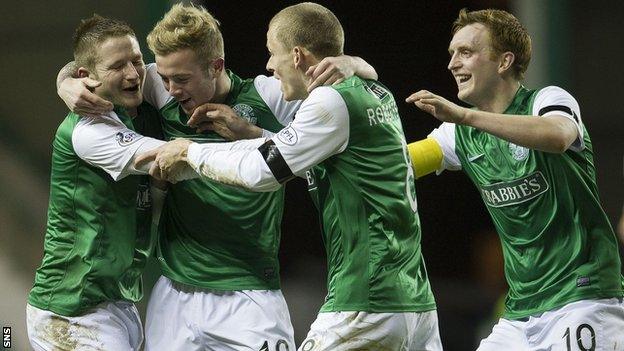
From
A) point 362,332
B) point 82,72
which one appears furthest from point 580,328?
point 82,72

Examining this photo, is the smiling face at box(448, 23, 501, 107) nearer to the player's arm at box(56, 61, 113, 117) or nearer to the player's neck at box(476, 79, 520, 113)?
the player's neck at box(476, 79, 520, 113)

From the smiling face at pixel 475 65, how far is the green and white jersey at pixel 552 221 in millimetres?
204

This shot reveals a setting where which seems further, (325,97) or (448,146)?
(448,146)

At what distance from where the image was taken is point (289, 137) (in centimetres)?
→ 403

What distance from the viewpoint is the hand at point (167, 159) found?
4312 mm

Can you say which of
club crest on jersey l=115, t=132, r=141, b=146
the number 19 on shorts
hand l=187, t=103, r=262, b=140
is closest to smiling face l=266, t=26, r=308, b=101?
hand l=187, t=103, r=262, b=140

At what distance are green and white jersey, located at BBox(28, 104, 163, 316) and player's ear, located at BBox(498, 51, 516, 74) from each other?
4.85ft

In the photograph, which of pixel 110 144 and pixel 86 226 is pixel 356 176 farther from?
pixel 86 226

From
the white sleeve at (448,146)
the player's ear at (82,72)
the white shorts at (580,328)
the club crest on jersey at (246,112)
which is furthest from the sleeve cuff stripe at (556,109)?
the player's ear at (82,72)

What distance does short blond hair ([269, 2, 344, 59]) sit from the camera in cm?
424

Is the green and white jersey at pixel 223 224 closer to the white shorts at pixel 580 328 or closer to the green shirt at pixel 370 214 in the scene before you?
the green shirt at pixel 370 214

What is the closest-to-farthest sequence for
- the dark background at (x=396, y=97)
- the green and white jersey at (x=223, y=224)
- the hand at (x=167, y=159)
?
the hand at (x=167, y=159) → the green and white jersey at (x=223, y=224) → the dark background at (x=396, y=97)

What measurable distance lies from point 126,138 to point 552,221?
1.63 m

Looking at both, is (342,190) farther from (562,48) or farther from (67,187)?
(562,48)
